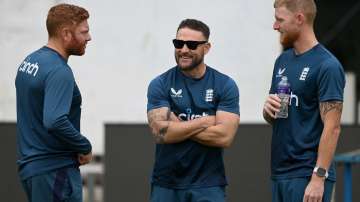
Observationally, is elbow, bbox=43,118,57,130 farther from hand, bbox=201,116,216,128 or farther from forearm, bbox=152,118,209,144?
hand, bbox=201,116,216,128

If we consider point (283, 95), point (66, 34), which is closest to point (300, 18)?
point (283, 95)

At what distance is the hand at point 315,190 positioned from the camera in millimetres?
5613

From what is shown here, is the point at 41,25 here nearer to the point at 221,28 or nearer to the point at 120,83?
the point at 120,83

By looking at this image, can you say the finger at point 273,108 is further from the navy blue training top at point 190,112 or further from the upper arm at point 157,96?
the upper arm at point 157,96

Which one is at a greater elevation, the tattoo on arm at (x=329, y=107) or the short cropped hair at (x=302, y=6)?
the short cropped hair at (x=302, y=6)

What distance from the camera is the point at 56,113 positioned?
5.64 metres

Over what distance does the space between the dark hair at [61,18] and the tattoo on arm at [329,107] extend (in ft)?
5.07

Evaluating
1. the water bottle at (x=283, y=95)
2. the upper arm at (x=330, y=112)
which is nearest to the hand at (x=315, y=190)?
the upper arm at (x=330, y=112)

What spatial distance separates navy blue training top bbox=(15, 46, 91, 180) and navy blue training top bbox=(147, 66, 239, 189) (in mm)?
502

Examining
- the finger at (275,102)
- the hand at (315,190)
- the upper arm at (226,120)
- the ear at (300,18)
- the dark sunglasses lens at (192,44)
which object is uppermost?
the ear at (300,18)

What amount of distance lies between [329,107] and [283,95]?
297mm

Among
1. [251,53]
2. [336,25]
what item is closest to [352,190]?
[251,53]

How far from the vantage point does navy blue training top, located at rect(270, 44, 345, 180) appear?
5656 mm

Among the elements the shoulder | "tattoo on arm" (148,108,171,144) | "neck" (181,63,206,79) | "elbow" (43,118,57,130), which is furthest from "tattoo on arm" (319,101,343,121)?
"elbow" (43,118,57,130)
